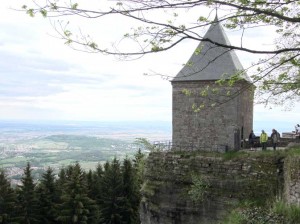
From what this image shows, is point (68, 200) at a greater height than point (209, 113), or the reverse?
point (209, 113)

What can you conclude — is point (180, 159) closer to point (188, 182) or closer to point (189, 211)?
point (188, 182)

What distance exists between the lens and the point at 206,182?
13.3m

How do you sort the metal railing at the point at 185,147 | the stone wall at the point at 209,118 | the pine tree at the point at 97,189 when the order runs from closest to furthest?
the metal railing at the point at 185,147 < the stone wall at the point at 209,118 < the pine tree at the point at 97,189

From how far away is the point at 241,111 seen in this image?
16984mm

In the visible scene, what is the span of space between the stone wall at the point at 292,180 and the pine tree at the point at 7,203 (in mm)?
18939

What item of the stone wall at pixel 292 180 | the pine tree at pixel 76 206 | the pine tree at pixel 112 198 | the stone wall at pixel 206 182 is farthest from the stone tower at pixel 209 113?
the pine tree at pixel 112 198

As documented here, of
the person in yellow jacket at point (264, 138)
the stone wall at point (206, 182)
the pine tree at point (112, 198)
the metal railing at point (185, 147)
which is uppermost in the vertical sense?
the person in yellow jacket at point (264, 138)

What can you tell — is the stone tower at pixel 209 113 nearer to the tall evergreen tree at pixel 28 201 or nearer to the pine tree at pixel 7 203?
the tall evergreen tree at pixel 28 201

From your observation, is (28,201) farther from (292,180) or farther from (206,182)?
(292,180)

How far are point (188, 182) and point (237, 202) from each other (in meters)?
2.03

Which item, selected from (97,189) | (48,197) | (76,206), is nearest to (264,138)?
(76,206)

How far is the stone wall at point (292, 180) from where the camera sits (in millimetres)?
10086

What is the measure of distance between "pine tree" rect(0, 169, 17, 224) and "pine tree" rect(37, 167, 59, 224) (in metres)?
2.00

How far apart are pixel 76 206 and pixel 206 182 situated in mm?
14529
